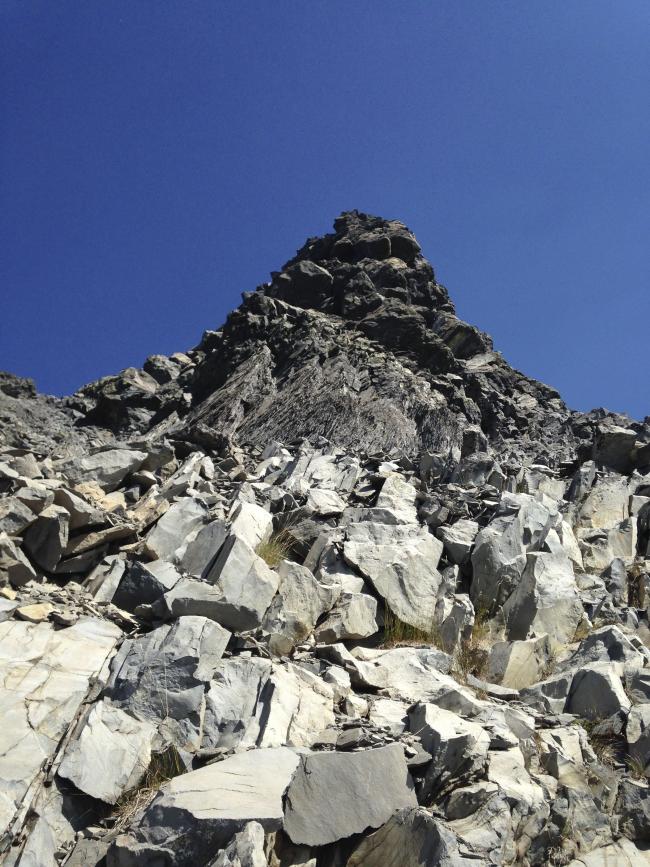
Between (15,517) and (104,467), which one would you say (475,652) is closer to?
(15,517)

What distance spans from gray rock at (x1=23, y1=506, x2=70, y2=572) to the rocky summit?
0.07 feet

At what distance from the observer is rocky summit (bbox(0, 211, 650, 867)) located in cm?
378

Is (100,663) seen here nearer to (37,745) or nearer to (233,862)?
(37,745)

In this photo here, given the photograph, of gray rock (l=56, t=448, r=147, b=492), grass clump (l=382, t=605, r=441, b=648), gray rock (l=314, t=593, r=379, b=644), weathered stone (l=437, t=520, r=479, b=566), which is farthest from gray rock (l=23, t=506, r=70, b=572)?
weathered stone (l=437, t=520, r=479, b=566)

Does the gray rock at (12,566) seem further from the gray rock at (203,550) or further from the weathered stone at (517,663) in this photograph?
the weathered stone at (517,663)

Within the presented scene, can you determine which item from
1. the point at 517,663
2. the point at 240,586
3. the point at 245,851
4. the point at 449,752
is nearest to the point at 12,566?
the point at 240,586

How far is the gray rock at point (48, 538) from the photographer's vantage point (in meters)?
6.39

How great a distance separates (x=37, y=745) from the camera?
4.15 metres

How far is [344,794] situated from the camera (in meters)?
3.87

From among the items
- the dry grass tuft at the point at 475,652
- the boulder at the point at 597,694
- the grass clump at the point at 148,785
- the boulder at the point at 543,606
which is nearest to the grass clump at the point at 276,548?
the dry grass tuft at the point at 475,652

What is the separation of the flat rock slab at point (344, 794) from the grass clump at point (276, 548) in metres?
3.32

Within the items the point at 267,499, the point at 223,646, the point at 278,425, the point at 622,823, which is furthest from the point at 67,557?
the point at 278,425

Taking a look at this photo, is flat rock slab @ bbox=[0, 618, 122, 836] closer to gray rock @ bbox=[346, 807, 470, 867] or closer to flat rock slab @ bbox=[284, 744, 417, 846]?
flat rock slab @ bbox=[284, 744, 417, 846]

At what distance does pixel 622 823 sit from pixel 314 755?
2334 millimetres
